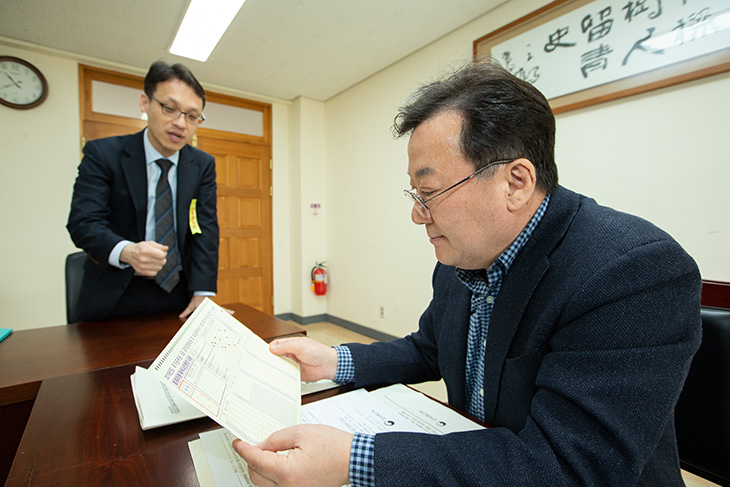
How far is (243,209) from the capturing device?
4262mm

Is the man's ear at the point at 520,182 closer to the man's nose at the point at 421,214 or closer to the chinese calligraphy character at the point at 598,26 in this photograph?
the man's nose at the point at 421,214

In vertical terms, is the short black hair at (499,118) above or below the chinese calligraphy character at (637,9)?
below

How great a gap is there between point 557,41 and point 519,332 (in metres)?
2.31

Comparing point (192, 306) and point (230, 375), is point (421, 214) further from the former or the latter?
point (192, 306)

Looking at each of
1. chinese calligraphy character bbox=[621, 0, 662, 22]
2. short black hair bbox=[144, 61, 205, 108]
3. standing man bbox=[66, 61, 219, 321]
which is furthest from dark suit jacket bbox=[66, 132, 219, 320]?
chinese calligraphy character bbox=[621, 0, 662, 22]

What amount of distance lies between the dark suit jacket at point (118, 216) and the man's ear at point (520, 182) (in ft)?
4.32

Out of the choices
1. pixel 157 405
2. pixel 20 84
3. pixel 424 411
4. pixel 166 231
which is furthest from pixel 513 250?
pixel 20 84

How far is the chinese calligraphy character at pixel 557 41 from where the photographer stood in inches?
86.5

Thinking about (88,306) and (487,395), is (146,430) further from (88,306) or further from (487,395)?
(88,306)

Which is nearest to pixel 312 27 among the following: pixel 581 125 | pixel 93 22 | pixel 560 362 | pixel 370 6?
pixel 370 6

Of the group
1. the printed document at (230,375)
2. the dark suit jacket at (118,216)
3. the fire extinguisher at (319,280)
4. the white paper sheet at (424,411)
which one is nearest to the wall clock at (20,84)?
the dark suit jacket at (118,216)

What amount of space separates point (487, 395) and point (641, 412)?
0.28m

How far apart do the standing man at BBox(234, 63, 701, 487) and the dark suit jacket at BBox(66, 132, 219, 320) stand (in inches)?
37.0

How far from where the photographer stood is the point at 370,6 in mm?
2639
